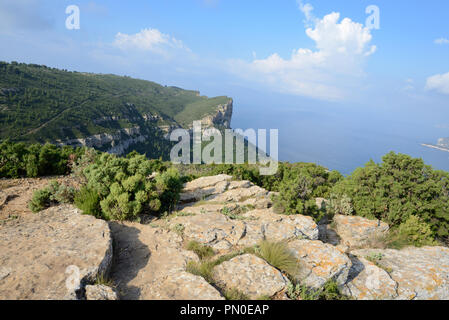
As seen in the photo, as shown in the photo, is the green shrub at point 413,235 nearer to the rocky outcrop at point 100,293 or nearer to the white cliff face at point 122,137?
the rocky outcrop at point 100,293

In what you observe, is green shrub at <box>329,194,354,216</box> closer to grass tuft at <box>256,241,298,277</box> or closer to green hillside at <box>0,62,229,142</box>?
grass tuft at <box>256,241,298,277</box>

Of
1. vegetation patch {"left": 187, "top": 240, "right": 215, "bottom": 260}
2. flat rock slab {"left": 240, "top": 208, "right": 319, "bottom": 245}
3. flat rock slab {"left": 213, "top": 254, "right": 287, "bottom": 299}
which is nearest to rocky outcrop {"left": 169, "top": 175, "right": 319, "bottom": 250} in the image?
flat rock slab {"left": 240, "top": 208, "right": 319, "bottom": 245}

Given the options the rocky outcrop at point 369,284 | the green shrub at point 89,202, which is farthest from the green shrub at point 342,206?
the green shrub at point 89,202

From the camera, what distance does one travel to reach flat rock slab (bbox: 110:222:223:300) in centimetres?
373

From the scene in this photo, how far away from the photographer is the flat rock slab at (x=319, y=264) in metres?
4.48

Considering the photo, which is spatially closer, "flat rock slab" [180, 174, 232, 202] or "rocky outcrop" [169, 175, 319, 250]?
"rocky outcrop" [169, 175, 319, 250]

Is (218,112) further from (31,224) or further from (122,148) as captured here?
(31,224)

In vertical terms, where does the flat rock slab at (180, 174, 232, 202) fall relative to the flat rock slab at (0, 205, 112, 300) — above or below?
below

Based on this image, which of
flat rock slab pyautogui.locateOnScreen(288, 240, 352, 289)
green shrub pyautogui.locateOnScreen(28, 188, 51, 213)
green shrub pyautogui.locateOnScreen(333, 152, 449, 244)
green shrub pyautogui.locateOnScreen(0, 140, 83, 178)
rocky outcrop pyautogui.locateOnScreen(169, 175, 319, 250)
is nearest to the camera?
flat rock slab pyautogui.locateOnScreen(288, 240, 352, 289)

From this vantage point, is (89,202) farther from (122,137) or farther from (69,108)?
(69,108)

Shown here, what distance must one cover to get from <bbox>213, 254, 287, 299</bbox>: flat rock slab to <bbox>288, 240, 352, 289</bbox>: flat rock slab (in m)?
0.66

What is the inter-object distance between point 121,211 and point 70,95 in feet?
376

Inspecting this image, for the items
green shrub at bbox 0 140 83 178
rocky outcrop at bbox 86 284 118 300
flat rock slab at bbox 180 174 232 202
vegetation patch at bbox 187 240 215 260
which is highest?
green shrub at bbox 0 140 83 178

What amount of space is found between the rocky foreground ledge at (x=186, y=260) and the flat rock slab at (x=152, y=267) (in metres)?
0.02
